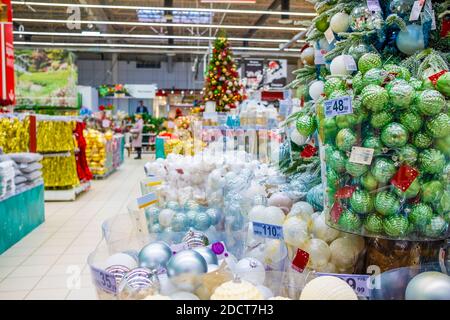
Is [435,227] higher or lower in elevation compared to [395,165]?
lower

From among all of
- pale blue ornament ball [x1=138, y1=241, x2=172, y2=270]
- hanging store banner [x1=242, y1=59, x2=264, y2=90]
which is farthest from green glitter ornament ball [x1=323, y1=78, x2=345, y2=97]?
hanging store banner [x1=242, y1=59, x2=264, y2=90]

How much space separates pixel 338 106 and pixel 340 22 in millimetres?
672

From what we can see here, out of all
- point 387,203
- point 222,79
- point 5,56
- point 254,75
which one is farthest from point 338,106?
point 254,75

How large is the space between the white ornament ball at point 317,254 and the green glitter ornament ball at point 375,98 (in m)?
0.44

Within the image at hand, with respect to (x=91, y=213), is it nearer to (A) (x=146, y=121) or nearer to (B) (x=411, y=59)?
(B) (x=411, y=59)

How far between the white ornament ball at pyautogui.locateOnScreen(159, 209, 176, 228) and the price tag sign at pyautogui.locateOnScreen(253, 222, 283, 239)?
23.6 inches

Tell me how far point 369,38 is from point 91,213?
6.17 meters

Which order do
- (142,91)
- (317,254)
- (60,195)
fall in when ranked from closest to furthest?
(317,254)
(60,195)
(142,91)

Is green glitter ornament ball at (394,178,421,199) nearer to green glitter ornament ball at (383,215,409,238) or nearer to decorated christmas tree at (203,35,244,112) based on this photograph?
green glitter ornament ball at (383,215,409,238)

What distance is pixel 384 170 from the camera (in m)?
1.27

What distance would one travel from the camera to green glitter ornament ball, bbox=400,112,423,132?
126 cm

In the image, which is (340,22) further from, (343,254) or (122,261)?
(122,261)

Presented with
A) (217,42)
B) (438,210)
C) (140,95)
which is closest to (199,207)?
(438,210)

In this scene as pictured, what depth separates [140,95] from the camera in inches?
991
